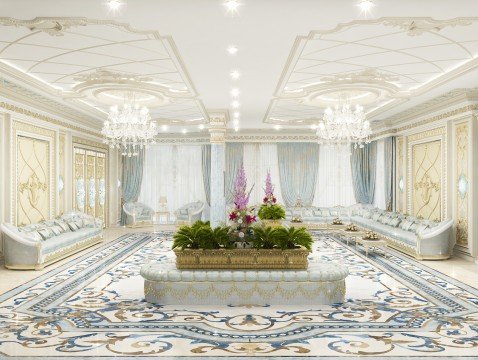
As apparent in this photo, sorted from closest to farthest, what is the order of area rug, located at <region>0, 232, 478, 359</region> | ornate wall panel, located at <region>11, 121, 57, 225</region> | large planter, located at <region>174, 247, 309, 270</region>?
area rug, located at <region>0, 232, 478, 359</region> → large planter, located at <region>174, 247, 309, 270</region> → ornate wall panel, located at <region>11, 121, 57, 225</region>

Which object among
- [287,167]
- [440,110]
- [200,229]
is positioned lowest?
[200,229]

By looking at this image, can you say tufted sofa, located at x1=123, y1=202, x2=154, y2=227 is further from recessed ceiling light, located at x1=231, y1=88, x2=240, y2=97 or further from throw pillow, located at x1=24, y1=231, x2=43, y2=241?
recessed ceiling light, located at x1=231, y1=88, x2=240, y2=97

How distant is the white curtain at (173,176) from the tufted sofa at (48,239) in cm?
495

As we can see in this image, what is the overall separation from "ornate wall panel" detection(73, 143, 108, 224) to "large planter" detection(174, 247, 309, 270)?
7.27m

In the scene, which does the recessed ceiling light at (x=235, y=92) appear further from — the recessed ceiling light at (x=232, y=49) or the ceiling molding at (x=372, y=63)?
the recessed ceiling light at (x=232, y=49)

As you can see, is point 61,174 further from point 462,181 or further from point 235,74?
point 462,181

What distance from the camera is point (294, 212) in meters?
15.0

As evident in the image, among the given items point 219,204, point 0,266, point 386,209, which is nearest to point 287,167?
point 386,209

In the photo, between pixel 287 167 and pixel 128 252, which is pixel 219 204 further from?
pixel 287 167

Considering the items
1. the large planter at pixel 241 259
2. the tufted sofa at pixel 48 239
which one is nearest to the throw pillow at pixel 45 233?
the tufted sofa at pixel 48 239

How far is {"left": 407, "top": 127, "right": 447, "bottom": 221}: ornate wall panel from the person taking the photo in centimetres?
1012

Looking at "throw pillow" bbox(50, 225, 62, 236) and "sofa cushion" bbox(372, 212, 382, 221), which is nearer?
"throw pillow" bbox(50, 225, 62, 236)

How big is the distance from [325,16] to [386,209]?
9529mm

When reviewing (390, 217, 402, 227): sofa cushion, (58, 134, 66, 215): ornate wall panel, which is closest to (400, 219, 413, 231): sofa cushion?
(390, 217, 402, 227): sofa cushion
